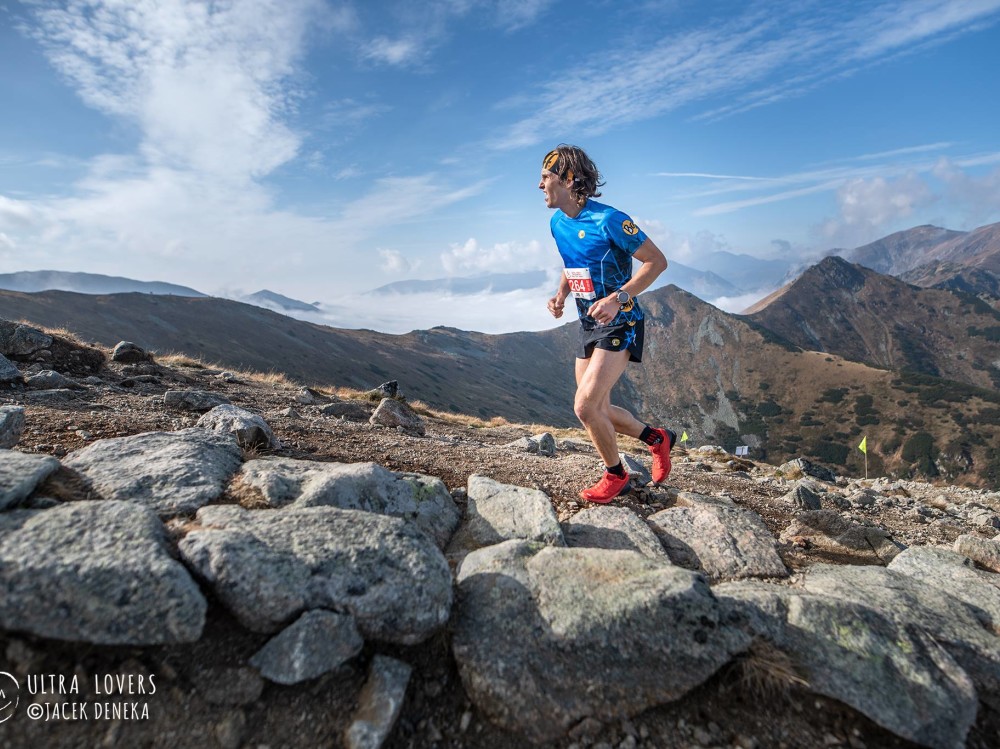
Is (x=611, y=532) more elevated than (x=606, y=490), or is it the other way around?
(x=606, y=490)

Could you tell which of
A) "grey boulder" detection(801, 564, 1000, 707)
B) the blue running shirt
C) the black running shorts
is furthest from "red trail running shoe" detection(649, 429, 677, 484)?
"grey boulder" detection(801, 564, 1000, 707)

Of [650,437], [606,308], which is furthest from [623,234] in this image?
[650,437]

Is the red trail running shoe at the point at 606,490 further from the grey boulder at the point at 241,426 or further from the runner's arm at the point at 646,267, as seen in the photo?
the grey boulder at the point at 241,426

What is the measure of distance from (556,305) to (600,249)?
1.44m

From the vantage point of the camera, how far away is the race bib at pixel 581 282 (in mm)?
5703

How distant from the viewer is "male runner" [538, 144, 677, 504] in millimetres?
5402

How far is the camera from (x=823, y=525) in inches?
228

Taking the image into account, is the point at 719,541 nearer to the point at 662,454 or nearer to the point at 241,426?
the point at 662,454

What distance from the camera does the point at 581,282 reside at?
581cm

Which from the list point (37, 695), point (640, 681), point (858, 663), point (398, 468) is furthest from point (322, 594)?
point (398, 468)

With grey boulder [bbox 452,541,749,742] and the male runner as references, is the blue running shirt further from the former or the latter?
grey boulder [bbox 452,541,749,742]

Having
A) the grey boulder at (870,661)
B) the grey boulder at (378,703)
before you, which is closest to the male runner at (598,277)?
the grey boulder at (870,661)

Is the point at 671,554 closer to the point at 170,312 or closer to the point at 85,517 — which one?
the point at 85,517

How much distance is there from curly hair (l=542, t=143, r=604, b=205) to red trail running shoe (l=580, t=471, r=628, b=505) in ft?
10.6
